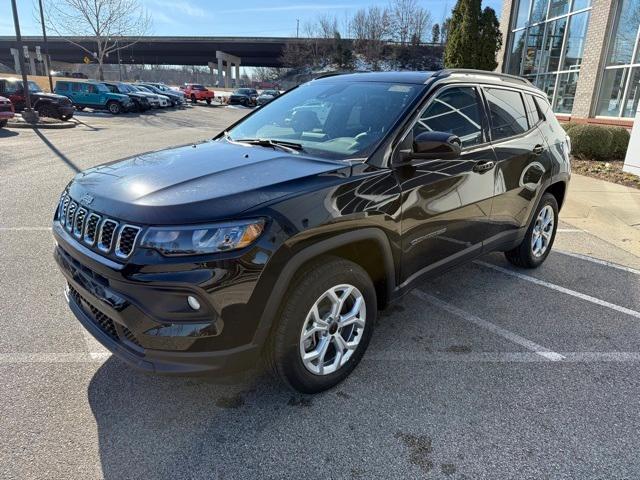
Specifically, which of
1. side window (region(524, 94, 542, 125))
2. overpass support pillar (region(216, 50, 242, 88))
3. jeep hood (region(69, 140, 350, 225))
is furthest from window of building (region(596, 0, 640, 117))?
overpass support pillar (region(216, 50, 242, 88))

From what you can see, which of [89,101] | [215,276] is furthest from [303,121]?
[89,101]

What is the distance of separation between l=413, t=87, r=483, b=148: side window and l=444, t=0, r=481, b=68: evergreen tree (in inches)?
733

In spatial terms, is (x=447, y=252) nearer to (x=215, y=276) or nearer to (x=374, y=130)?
(x=374, y=130)

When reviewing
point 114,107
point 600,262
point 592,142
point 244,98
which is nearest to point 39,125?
point 114,107

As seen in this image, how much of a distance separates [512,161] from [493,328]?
4.73 ft

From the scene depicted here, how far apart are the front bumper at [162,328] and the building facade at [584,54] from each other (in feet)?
51.1

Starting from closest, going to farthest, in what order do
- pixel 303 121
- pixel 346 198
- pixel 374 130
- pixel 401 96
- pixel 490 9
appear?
pixel 346 198 < pixel 374 130 < pixel 401 96 < pixel 303 121 < pixel 490 9

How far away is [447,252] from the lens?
11.5 feet

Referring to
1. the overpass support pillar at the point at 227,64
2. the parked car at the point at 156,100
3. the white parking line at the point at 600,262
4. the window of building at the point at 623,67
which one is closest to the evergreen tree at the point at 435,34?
the overpass support pillar at the point at 227,64

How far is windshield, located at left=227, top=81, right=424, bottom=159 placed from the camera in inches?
122

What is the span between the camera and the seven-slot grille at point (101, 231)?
2.23 metres

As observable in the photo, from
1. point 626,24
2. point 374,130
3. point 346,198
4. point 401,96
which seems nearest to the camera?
point 346,198

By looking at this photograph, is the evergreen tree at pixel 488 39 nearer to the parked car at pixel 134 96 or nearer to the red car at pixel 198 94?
the parked car at pixel 134 96

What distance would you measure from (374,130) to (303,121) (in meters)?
0.71
